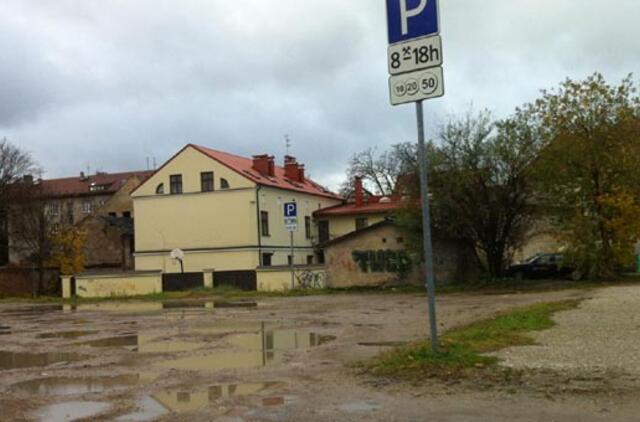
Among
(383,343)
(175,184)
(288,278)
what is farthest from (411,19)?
(175,184)

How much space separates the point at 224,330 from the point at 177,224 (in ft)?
119

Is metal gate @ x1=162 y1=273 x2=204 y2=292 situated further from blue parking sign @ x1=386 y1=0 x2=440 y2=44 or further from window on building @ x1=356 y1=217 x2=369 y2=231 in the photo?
blue parking sign @ x1=386 y1=0 x2=440 y2=44

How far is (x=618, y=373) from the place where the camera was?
8352mm

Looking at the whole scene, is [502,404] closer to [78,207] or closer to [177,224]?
[177,224]

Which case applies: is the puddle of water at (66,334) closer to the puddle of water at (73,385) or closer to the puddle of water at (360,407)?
the puddle of water at (73,385)

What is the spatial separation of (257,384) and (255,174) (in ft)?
149

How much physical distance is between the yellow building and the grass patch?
37.0 meters

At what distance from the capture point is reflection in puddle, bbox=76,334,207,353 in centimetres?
1352

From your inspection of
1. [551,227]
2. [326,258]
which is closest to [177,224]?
[326,258]

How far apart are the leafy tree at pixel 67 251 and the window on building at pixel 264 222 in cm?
1664

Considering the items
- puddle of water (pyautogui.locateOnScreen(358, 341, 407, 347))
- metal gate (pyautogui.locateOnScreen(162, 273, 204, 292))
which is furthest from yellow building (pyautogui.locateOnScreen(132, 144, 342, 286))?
puddle of water (pyautogui.locateOnScreen(358, 341, 407, 347))

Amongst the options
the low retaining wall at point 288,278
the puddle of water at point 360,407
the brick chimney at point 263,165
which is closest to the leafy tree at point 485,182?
the low retaining wall at point 288,278

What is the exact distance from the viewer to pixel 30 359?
12.9 meters

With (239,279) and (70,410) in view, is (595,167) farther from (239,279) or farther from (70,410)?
(70,410)
